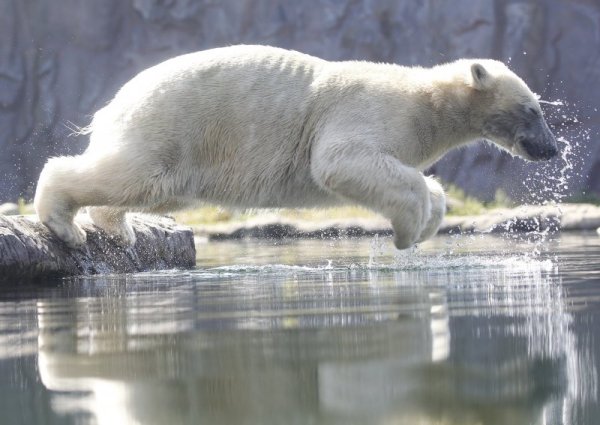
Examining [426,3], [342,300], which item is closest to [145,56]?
[426,3]

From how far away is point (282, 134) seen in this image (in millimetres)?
5051

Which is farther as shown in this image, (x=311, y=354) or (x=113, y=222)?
(x=113, y=222)

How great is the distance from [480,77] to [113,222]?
2225mm

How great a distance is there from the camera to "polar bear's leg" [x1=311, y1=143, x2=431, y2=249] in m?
4.70

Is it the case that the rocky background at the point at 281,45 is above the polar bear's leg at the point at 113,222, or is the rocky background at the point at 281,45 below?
above

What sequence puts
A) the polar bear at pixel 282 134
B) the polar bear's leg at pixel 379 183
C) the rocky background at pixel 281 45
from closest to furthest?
the polar bear's leg at pixel 379 183 → the polar bear at pixel 282 134 → the rocky background at pixel 281 45

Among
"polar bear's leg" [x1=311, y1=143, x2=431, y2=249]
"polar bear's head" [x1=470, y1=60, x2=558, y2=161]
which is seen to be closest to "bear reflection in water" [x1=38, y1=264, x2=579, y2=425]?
"polar bear's leg" [x1=311, y1=143, x2=431, y2=249]

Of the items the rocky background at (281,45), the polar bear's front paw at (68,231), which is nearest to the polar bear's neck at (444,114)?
the polar bear's front paw at (68,231)

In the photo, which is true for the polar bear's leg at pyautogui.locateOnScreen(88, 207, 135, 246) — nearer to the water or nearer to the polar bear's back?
the polar bear's back

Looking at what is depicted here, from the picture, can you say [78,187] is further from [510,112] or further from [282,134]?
[510,112]

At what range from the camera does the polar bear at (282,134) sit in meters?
4.87

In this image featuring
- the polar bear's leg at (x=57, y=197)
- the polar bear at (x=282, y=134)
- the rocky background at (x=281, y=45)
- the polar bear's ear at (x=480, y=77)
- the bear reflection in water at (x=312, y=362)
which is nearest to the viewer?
the bear reflection in water at (x=312, y=362)

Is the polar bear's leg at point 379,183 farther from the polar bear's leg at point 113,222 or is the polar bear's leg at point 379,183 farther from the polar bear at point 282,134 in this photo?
the polar bear's leg at point 113,222

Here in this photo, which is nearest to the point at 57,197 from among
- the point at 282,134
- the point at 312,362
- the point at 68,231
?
the point at 68,231
